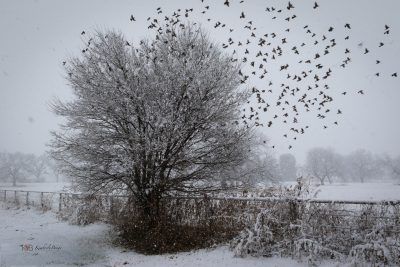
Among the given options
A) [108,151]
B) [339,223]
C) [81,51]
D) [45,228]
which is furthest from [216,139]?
[45,228]

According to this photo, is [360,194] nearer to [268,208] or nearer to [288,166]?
[268,208]

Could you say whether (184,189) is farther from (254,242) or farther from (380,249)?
(380,249)

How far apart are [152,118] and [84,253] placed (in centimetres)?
445

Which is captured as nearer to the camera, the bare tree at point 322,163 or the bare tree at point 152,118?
the bare tree at point 152,118

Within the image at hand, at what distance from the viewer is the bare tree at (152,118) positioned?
10445 mm

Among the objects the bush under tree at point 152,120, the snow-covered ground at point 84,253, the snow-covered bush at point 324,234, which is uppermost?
the bush under tree at point 152,120

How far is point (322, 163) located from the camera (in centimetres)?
10312

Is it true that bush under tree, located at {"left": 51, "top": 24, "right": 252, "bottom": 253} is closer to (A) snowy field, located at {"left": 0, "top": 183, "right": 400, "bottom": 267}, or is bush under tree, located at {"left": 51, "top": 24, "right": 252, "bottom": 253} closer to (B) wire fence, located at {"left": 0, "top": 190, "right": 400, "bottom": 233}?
(B) wire fence, located at {"left": 0, "top": 190, "right": 400, "bottom": 233}

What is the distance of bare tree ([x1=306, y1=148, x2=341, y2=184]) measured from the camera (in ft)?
329

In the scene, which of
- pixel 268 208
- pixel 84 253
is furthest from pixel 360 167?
pixel 84 253

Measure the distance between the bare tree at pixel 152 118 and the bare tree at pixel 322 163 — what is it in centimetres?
9265

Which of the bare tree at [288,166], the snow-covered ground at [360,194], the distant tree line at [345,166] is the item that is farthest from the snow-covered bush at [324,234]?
the bare tree at [288,166]

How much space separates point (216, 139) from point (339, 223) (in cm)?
428

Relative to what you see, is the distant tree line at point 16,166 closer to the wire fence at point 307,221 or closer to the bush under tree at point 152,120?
the bush under tree at point 152,120
